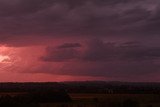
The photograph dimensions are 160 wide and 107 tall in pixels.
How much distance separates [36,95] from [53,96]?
7.20m

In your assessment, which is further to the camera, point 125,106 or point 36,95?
point 36,95

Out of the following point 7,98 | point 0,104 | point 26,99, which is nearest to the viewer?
point 0,104

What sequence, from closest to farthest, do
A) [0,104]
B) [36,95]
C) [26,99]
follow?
[0,104]
[26,99]
[36,95]

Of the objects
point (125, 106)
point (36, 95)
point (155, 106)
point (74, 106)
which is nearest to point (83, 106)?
point (74, 106)

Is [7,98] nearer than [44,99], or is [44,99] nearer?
[7,98]

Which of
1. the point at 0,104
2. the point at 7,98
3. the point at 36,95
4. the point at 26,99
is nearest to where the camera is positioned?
the point at 0,104

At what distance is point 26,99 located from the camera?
325ft

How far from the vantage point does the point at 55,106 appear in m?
91.6

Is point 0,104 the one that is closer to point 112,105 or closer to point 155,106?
point 112,105

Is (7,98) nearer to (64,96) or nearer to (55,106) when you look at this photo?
(55,106)

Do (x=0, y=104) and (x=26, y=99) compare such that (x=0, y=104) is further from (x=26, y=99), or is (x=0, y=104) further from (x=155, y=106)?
(x=155, y=106)

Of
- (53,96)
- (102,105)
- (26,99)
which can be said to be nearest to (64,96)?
(53,96)

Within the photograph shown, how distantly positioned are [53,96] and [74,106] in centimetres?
2590

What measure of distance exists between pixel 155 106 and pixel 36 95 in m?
36.9
